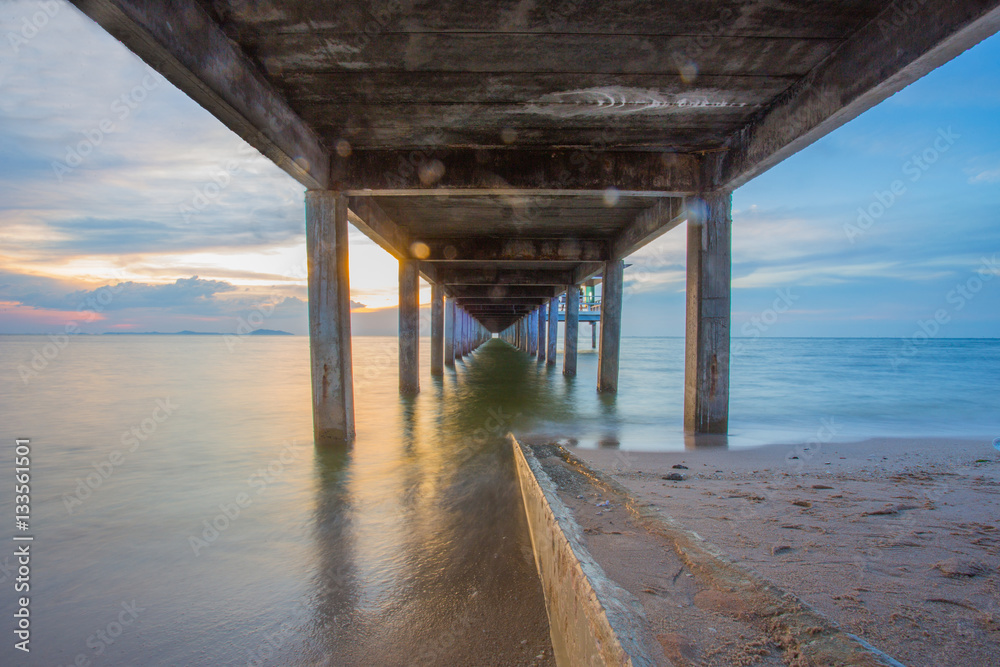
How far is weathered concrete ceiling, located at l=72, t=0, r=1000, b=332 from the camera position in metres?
3.37

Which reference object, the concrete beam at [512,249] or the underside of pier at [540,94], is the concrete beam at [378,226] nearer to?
the underside of pier at [540,94]

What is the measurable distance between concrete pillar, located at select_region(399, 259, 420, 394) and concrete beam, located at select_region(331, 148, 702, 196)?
610 centimetres

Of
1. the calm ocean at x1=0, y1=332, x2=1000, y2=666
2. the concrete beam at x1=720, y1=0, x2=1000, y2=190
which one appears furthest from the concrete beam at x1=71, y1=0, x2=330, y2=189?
the concrete beam at x1=720, y1=0, x2=1000, y2=190

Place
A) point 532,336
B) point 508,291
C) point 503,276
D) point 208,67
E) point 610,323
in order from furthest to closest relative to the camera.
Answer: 1. point 532,336
2. point 508,291
3. point 503,276
4. point 610,323
5. point 208,67

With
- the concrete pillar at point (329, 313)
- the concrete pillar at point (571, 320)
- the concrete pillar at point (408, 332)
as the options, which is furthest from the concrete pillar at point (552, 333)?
the concrete pillar at point (329, 313)

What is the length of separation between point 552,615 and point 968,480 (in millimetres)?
4544

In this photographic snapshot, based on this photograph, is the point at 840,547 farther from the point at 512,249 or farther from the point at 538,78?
the point at 512,249

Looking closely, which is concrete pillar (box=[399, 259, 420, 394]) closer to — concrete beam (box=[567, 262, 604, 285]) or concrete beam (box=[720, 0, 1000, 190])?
concrete beam (box=[567, 262, 604, 285])

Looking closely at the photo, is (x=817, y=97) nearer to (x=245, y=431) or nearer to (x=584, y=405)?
(x=584, y=405)

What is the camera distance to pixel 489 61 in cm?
399

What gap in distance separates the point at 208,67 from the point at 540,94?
2.80 m

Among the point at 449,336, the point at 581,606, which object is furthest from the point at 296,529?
the point at 449,336

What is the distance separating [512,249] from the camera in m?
11.3

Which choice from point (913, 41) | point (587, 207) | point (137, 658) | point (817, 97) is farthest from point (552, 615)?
point (587, 207)
